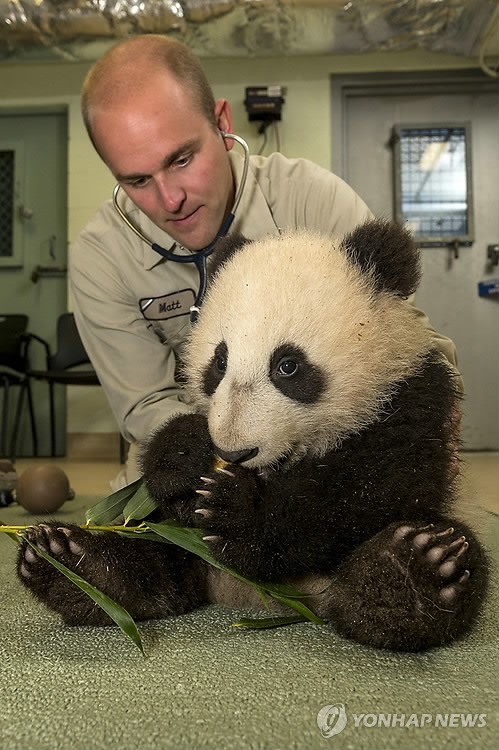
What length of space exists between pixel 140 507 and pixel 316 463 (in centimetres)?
34

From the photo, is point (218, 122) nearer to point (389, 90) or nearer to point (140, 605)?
point (140, 605)

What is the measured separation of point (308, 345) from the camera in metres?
1.14

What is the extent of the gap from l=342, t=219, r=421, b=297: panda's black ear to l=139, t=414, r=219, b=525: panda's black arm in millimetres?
371

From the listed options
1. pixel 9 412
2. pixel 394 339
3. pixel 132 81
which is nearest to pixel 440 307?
pixel 9 412

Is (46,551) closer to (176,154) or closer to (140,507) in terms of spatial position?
(140,507)

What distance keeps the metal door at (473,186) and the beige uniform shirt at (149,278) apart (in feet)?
13.3

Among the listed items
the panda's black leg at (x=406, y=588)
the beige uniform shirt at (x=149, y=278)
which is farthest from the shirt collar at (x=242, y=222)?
the panda's black leg at (x=406, y=588)

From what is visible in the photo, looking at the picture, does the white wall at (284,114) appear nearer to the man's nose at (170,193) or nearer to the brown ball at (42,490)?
the brown ball at (42,490)

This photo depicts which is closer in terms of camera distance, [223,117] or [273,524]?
[273,524]

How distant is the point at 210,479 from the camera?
107 centimetres

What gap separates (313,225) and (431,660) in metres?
1.36

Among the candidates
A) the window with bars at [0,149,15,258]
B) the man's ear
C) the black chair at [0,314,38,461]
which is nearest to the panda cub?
the man's ear

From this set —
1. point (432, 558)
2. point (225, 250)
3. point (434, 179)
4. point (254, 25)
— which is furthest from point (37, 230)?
point (432, 558)

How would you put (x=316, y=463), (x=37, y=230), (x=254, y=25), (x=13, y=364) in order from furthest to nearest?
(x=37, y=230) < (x=13, y=364) < (x=254, y=25) < (x=316, y=463)
